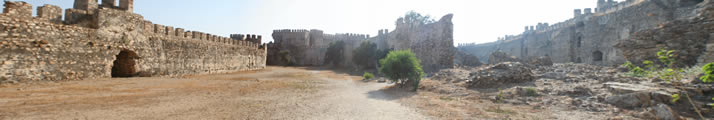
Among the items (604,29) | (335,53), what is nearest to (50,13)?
(335,53)

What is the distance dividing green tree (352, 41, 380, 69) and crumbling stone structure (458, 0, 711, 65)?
20.8 metres

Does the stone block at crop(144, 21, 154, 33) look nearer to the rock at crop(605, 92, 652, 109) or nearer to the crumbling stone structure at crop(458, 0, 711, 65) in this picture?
the rock at crop(605, 92, 652, 109)

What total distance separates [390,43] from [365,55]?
4197 mm

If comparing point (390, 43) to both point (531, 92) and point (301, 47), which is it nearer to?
point (301, 47)

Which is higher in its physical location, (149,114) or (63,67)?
(63,67)

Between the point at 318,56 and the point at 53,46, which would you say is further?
the point at 318,56

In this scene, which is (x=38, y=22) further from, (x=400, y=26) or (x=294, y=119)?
(x=400, y=26)

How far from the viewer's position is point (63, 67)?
8469 mm

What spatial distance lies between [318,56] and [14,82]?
3437cm

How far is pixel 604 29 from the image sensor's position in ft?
79.3

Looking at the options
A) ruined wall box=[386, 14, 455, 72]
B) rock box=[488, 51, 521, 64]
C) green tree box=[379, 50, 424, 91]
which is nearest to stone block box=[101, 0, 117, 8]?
green tree box=[379, 50, 424, 91]

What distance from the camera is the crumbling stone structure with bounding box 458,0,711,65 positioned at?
1684cm

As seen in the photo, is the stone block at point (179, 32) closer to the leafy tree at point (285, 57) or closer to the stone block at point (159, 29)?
the stone block at point (159, 29)

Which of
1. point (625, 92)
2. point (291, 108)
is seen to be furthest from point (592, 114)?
point (291, 108)
